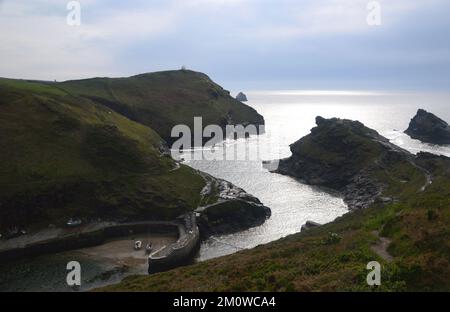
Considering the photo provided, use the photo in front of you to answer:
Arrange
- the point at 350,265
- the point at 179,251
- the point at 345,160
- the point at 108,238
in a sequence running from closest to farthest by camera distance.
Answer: the point at 350,265, the point at 179,251, the point at 108,238, the point at 345,160

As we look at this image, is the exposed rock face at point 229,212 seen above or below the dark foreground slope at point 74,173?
below

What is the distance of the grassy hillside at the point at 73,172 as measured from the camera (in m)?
101

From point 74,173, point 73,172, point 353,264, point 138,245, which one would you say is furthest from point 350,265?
point 73,172

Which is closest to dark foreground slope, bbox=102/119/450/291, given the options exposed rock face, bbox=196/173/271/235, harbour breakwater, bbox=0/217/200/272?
harbour breakwater, bbox=0/217/200/272

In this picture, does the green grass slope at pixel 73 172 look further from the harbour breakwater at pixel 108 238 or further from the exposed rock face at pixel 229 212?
the exposed rock face at pixel 229 212

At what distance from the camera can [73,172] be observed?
112625mm

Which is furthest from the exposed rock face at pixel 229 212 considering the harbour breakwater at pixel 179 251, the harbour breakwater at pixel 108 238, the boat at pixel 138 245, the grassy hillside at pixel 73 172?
the boat at pixel 138 245

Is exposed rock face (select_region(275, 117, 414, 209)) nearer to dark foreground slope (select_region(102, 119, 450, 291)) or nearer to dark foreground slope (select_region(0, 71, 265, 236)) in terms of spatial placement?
dark foreground slope (select_region(0, 71, 265, 236))

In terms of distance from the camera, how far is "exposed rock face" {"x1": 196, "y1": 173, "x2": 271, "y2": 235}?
343 feet

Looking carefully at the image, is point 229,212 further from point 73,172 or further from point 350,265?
point 350,265
